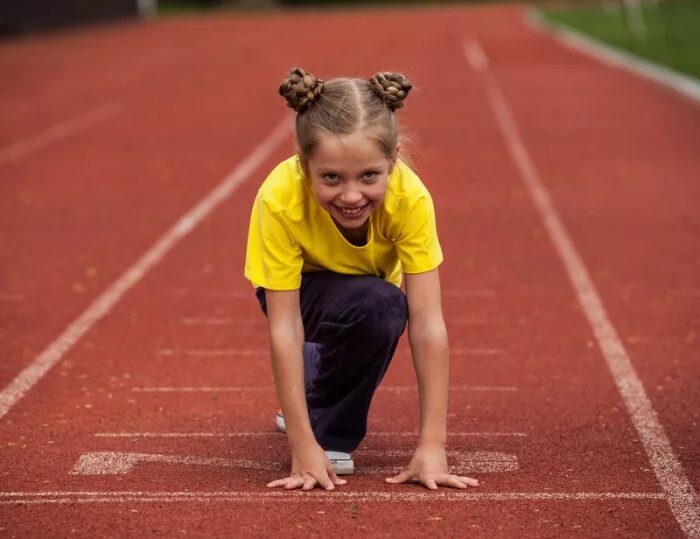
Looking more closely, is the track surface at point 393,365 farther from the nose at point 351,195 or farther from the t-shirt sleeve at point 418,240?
the nose at point 351,195

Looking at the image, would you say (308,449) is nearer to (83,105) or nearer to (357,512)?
(357,512)

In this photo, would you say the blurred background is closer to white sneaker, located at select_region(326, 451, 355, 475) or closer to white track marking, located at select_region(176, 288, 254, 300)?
white track marking, located at select_region(176, 288, 254, 300)

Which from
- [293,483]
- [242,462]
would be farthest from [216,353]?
[293,483]

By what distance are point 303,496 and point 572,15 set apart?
49550 millimetres

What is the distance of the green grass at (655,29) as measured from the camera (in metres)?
27.6

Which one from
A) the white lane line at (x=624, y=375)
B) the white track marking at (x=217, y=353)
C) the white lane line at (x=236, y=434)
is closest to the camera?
the white lane line at (x=624, y=375)

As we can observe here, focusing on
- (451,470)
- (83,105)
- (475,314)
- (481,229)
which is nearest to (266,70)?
(83,105)

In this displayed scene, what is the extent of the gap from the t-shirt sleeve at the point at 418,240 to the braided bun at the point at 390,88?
13.5 inches

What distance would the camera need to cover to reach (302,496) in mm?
4883

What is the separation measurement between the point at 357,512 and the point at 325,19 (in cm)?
5103

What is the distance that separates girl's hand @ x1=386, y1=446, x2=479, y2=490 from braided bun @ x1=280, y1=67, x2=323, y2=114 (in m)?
1.22

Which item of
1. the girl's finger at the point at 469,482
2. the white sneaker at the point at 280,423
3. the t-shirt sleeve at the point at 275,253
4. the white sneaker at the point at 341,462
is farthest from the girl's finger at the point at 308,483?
the white sneaker at the point at 280,423

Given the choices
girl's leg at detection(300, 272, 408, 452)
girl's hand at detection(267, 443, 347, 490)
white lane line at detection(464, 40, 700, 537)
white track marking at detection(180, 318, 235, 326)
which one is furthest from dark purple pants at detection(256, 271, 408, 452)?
white track marking at detection(180, 318, 235, 326)

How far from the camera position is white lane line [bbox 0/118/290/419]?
6734 millimetres
